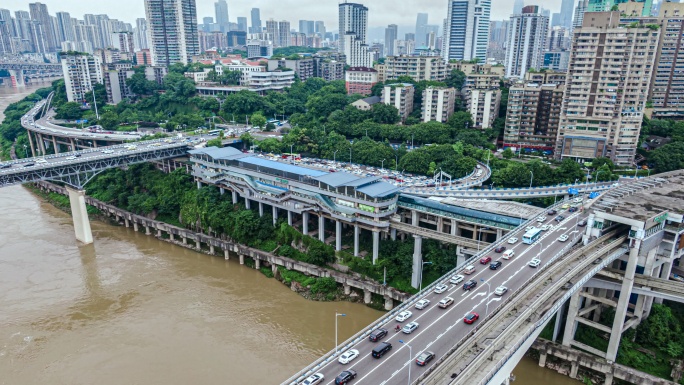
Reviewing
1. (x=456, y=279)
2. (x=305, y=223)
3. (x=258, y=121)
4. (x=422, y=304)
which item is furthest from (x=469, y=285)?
(x=258, y=121)

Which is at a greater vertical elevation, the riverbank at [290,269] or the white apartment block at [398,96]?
the white apartment block at [398,96]

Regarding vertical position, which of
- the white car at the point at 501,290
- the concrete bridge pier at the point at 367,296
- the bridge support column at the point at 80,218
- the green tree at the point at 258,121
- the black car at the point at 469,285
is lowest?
the concrete bridge pier at the point at 367,296

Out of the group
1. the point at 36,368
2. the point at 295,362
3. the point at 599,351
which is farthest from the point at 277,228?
the point at 599,351

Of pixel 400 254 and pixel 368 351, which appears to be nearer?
pixel 368 351

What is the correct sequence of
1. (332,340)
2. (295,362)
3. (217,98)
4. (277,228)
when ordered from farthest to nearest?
(217,98)
(277,228)
(332,340)
(295,362)

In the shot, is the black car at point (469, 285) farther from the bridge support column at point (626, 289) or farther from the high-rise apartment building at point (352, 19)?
the high-rise apartment building at point (352, 19)

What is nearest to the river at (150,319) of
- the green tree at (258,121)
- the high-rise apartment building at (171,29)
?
the green tree at (258,121)

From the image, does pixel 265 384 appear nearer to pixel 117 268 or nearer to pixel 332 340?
pixel 332 340
